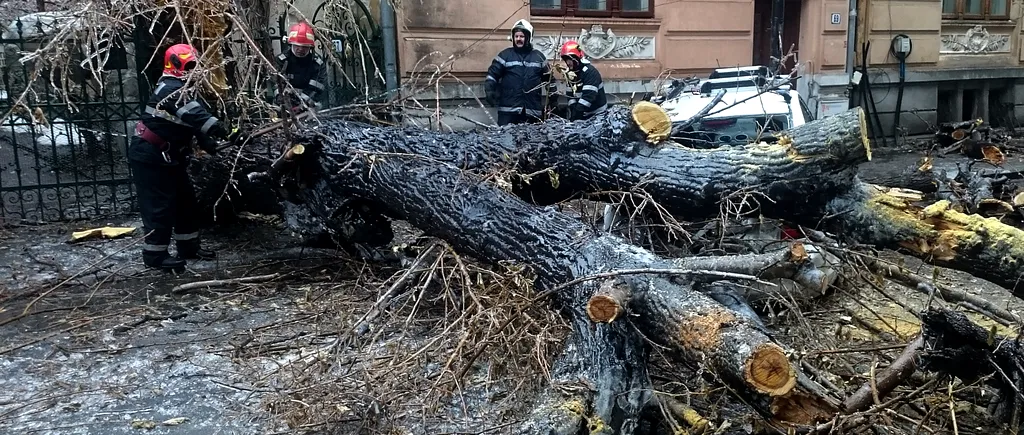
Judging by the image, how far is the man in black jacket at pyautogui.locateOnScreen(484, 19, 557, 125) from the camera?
25.9 feet

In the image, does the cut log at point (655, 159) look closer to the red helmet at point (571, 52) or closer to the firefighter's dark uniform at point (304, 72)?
the firefighter's dark uniform at point (304, 72)

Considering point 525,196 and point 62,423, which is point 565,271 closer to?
point 525,196

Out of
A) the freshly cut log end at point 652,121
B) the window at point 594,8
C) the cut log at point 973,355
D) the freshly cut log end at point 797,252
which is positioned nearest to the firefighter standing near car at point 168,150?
the freshly cut log end at point 652,121

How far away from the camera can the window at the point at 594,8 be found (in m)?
10.2

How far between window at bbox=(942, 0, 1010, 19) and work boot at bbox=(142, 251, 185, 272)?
1305 cm

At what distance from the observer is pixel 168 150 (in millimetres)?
5145

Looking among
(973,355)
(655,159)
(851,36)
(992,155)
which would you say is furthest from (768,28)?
(973,355)

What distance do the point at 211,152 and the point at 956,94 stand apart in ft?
42.2

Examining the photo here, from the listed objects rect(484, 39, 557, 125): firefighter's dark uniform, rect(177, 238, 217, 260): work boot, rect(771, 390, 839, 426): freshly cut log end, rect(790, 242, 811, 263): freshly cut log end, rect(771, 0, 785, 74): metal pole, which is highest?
rect(771, 0, 785, 74): metal pole

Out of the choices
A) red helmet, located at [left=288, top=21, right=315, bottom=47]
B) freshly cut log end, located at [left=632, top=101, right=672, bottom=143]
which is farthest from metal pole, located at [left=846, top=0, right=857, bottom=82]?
freshly cut log end, located at [left=632, top=101, right=672, bottom=143]

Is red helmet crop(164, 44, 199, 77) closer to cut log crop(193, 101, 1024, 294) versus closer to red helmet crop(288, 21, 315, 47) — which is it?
cut log crop(193, 101, 1024, 294)

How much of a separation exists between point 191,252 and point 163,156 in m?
0.78

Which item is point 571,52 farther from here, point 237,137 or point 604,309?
point 604,309

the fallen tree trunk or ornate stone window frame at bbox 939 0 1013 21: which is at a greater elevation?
ornate stone window frame at bbox 939 0 1013 21
